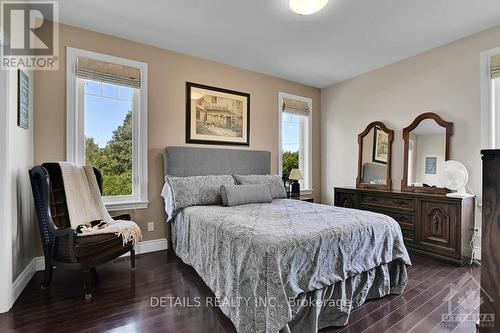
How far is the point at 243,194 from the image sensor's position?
3.27m

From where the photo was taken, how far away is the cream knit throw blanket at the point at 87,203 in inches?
101

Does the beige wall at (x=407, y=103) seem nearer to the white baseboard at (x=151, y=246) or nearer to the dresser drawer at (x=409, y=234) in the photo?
the dresser drawer at (x=409, y=234)

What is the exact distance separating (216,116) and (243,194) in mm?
1414

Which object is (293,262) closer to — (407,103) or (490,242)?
(490,242)

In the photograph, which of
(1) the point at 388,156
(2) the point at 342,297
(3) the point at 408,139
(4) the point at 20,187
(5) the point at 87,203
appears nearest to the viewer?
(2) the point at 342,297

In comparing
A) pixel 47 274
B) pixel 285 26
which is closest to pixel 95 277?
pixel 47 274

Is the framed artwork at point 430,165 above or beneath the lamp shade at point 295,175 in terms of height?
above

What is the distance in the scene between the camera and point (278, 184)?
13.0ft

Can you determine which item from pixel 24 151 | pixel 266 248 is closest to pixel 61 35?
pixel 24 151

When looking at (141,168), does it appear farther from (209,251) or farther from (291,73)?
(291,73)

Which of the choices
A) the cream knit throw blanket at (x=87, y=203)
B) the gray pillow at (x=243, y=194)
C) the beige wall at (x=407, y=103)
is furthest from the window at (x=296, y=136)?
the cream knit throw blanket at (x=87, y=203)

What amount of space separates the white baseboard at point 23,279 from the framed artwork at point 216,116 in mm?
2228

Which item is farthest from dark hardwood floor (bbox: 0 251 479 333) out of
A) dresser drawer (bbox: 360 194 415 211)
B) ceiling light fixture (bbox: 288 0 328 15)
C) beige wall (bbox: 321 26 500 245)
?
ceiling light fixture (bbox: 288 0 328 15)

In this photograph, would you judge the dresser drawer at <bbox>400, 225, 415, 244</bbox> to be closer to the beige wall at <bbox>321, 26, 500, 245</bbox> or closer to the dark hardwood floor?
the dark hardwood floor
